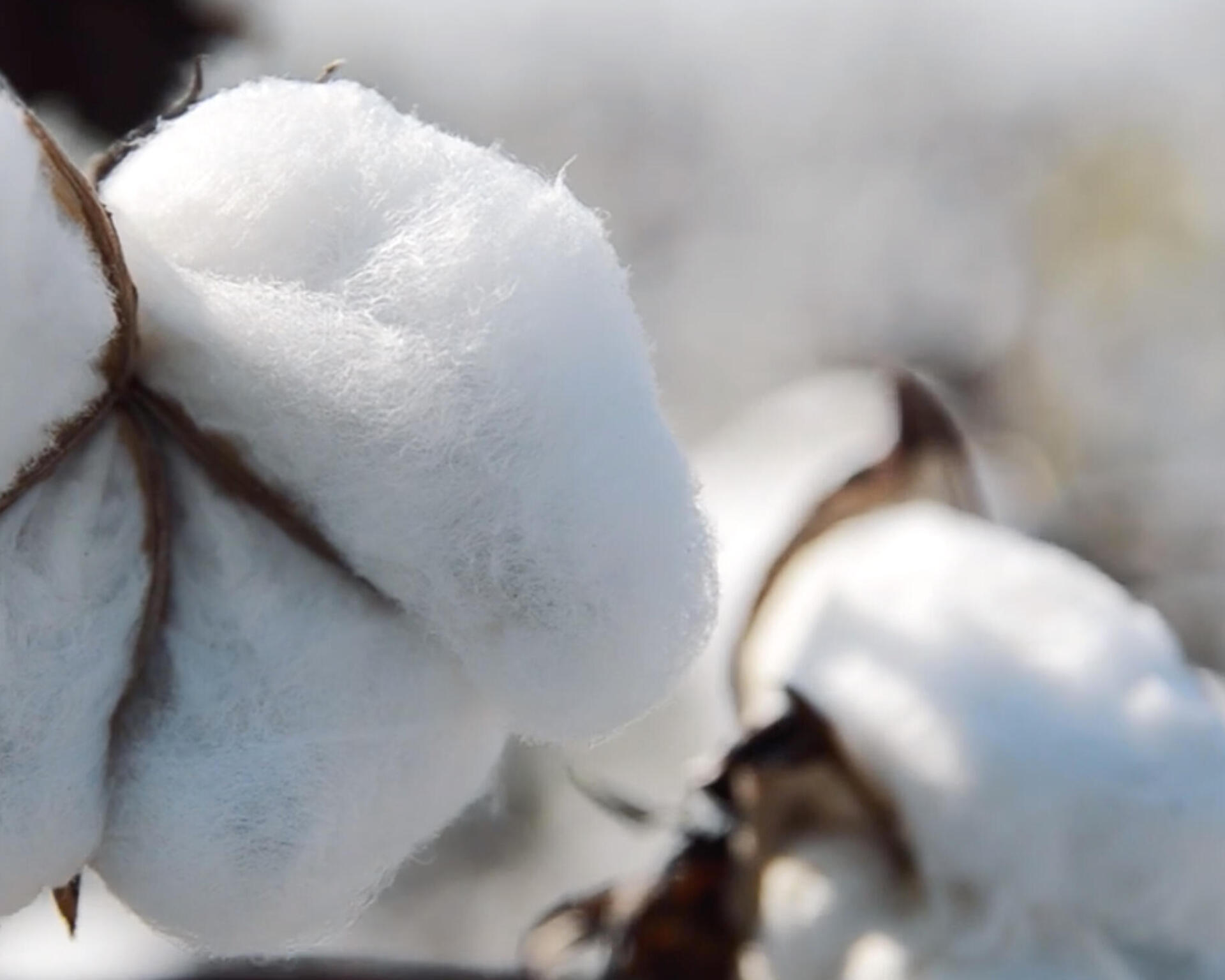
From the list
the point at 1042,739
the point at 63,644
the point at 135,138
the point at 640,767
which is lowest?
the point at 640,767

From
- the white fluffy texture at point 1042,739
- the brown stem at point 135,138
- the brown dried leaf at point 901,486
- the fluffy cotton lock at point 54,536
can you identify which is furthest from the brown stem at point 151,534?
the brown dried leaf at point 901,486

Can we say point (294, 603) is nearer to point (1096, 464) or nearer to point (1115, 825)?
point (1115, 825)

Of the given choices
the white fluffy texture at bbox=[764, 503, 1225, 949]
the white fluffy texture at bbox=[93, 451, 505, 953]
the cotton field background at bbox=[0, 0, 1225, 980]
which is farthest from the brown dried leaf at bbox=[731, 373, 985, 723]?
the white fluffy texture at bbox=[93, 451, 505, 953]

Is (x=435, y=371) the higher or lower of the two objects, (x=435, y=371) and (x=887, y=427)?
the higher

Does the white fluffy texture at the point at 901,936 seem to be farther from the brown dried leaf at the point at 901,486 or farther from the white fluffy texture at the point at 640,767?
the brown dried leaf at the point at 901,486

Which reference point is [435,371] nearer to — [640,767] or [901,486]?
[901,486]

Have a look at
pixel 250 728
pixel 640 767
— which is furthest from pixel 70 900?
pixel 640 767

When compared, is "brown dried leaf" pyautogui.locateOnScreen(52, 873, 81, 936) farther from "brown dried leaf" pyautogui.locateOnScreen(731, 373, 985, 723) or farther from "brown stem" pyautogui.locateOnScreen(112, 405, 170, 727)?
"brown dried leaf" pyautogui.locateOnScreen(731, 373, 985, 723)
